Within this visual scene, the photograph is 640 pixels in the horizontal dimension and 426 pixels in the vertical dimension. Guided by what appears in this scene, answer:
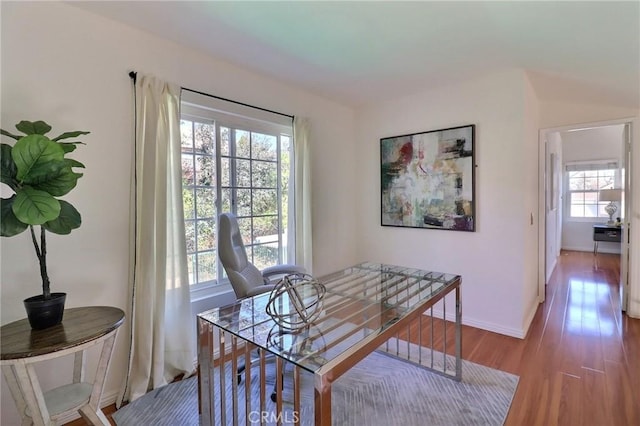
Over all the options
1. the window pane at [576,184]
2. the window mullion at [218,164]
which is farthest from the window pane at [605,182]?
the window mullion at [218,164]

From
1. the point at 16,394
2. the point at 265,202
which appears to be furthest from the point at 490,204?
the point at 16,394

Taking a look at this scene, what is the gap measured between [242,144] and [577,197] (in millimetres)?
7698

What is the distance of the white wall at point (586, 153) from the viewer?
20.4 ft

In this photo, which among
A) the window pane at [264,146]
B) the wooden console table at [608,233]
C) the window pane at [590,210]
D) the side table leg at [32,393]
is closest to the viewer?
the side table leg at [32,393]

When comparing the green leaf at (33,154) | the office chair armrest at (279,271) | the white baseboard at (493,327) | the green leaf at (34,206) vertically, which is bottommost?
the white baseboard at (493,327)

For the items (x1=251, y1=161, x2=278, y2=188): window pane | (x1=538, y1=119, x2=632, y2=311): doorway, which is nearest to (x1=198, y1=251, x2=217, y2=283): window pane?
(x1=251, y1=161, x2=278, y2=188): window pane

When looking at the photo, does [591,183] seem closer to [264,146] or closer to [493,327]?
[493,327]

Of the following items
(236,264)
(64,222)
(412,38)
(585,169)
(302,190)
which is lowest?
(236,264)

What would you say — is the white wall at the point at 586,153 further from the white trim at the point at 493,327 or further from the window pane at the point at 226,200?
the window pane at the point at 226,200

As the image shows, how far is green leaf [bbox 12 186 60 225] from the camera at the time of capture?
50.7 inches

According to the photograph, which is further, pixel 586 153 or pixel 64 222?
pixel 586 153

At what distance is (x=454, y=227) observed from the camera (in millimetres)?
3184

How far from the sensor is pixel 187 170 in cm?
246

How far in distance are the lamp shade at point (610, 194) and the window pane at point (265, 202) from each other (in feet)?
22.5
